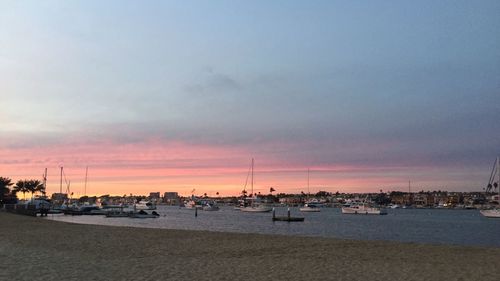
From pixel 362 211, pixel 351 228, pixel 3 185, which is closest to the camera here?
pixel 351 228

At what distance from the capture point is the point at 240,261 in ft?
64.3

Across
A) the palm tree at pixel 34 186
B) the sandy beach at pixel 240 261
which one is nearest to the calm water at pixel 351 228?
the sandy beach at pixel 240 261

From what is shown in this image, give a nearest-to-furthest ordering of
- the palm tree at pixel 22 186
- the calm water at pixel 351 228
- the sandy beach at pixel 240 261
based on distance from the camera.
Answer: the sandy beach at pixel 240 261 → the calm water at pixel 351 228 → the palm tree at pixel 22 186

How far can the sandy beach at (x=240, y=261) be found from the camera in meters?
15.8

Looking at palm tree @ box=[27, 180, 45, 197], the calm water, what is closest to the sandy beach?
the calm water

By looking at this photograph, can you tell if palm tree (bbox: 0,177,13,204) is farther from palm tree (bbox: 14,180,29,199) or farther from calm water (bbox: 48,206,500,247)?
calm water (bbox: 48,206,500,247)

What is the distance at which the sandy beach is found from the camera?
51.7 ft

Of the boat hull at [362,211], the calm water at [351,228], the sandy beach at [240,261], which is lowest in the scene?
the calm water at [351,228]

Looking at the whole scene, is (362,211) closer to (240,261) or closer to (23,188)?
(23,188)

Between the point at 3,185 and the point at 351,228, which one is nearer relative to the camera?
the point at 351,228

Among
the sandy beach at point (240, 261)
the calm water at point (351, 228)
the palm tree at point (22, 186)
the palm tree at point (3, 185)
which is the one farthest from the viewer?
the palm tree at point (22, 186)

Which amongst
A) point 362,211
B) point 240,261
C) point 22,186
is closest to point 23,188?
point 22,186

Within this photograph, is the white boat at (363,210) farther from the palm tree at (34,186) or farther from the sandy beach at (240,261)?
the sandy beach at (240,261)

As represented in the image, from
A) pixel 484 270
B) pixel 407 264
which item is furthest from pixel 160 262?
pixel 484 270
